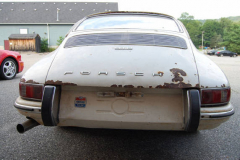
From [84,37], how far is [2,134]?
1711 millimetres

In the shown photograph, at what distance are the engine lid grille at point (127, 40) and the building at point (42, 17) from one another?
38.7m

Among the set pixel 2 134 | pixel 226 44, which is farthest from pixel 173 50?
pixel 226 44

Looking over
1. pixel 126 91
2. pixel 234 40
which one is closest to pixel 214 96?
pixel 126 91

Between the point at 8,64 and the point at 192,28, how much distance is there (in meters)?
105

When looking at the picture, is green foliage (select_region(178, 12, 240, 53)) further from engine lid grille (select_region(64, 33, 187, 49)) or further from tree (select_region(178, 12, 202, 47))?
engine lid grille (select_region(64, 33, 187, 49))

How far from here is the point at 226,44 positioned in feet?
189

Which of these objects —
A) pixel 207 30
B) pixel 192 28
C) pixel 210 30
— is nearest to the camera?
pixel 192 28

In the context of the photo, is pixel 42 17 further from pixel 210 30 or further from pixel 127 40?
pixel 210 30

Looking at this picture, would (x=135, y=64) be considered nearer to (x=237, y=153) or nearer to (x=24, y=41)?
(x=237, y=153)

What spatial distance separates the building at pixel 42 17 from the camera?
3956 centimetres

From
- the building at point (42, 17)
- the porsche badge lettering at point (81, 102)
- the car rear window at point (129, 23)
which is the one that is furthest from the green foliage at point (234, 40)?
the porsche badge lettering at point (81, 102)

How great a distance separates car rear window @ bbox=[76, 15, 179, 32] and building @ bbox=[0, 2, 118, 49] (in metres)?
38.0

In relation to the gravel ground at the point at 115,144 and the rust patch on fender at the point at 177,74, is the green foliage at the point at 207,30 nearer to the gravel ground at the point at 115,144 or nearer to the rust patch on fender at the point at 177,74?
the gravel ground at the point at 115,144

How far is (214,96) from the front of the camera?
196cm
